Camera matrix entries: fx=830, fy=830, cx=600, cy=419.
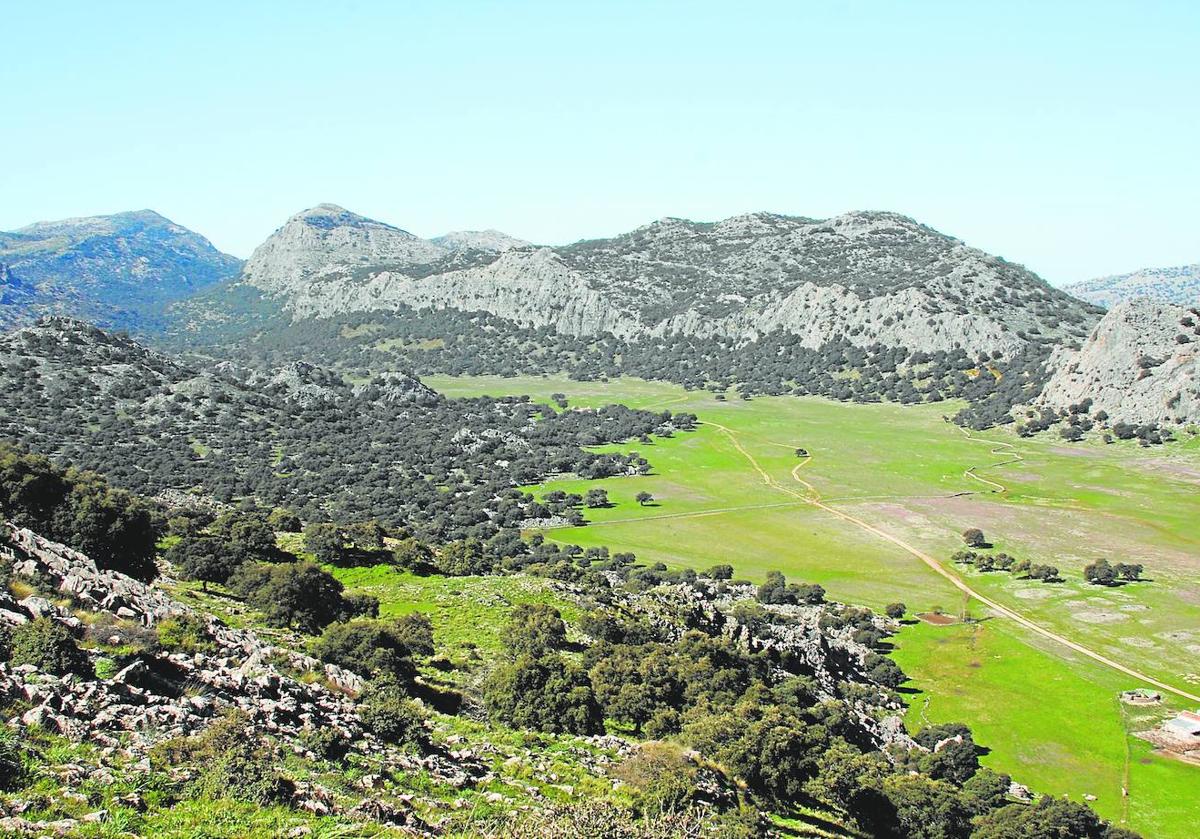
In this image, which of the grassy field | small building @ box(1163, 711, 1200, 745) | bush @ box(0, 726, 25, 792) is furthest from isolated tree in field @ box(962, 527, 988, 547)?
bush @ box(0, 726, 25, 792)

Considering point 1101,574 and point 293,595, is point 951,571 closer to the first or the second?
point 1101,574

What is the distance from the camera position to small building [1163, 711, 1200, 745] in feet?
148

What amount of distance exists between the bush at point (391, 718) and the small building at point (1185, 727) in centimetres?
4247

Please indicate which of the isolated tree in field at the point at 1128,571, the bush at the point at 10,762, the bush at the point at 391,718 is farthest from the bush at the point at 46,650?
the isolated tree in field at the point at 1128,571

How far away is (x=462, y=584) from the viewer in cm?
5375

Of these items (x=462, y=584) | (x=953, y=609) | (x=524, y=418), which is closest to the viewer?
(x=462, y=584)

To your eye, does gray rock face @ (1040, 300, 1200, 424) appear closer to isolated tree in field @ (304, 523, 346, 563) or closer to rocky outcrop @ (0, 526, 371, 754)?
isolated tree in field @ (304, 523, 346, 563)

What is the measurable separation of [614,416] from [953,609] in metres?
95.2

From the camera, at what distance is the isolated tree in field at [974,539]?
8200cm

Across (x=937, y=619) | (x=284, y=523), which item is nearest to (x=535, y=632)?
(x=284, y=523)

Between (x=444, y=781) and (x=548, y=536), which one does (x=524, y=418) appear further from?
(x=444, y=781)

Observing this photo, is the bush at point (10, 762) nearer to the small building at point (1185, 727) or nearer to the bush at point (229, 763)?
the bush at point (229, 763)

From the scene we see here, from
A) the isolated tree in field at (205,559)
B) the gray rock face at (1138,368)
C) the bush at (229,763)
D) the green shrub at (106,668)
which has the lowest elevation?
the isolated tree in field at (205,559)

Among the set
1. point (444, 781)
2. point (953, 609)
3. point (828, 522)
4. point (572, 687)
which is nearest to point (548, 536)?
point (828, 522)
